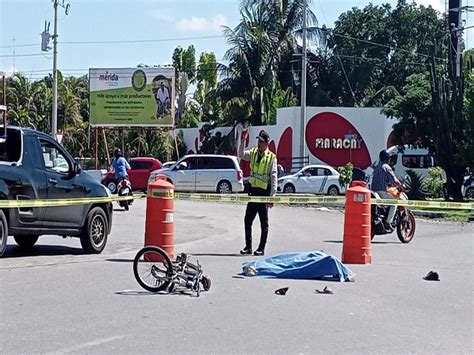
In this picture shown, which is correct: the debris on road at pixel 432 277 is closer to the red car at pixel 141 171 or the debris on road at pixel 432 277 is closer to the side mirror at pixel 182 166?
the side mirror at pixel 182 166

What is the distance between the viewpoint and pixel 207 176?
36281mm

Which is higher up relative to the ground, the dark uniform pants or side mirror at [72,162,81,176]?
side mirror at [72,162,81,176]

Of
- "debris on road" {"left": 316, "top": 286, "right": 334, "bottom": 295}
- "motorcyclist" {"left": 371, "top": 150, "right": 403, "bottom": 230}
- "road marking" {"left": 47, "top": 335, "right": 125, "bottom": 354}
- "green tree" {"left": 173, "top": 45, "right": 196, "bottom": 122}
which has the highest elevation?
"green tree" {"left": 173, "top": 45, "right": 196, "bottom": 122}

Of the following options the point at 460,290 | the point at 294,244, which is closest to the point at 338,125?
the point at 294,244

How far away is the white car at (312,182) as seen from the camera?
36469 millimetres

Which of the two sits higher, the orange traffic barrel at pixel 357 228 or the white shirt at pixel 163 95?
the white shirt at pixel 163 95

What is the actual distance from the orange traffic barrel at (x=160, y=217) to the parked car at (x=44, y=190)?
1.74m

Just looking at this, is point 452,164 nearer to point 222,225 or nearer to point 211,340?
point 222,225

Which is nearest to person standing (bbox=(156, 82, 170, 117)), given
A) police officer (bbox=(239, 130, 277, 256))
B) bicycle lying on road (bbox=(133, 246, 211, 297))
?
police officer (bbox=(239, 130, 277, 256))

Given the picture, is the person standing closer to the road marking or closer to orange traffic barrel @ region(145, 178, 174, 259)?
orange traffic barrel @ region(145, 178, 174, 259)

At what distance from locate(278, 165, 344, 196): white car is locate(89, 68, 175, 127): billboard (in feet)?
50.6

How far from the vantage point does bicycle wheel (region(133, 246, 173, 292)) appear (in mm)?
9602

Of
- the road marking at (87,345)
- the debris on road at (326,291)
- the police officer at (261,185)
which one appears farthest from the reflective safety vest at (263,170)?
the road marking at (87,345)

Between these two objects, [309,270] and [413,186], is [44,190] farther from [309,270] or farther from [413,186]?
[413,186]
